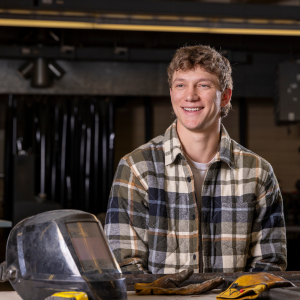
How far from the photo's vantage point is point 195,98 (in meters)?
1.89

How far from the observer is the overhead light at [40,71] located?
583 cm

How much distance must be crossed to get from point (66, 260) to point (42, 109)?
548 centimetres

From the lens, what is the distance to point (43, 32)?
18.1 feet

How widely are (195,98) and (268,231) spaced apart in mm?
644

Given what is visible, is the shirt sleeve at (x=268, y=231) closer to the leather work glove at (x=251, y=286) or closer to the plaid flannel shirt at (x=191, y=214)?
the plaid flannel shirt at (x=191, y=214)

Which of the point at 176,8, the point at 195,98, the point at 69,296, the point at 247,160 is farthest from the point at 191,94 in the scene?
the point at 176,8

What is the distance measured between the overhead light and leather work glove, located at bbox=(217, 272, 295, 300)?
5.15 metres

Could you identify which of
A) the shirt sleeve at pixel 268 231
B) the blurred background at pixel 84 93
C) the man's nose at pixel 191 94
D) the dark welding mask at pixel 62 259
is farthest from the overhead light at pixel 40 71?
the dark welding mask at pixel 62 259

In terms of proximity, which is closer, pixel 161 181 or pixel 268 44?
pixel 161 181

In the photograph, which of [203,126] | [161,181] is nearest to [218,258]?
[161,181]

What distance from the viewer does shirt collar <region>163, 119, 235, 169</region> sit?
1.91m

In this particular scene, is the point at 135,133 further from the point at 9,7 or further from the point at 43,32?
the point at 9,7

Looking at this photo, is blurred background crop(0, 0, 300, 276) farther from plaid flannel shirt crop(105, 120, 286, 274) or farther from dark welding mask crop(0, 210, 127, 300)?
dark welding mask crop(0, 210, 127, 300)

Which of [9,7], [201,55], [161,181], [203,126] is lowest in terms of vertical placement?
[161,181]
